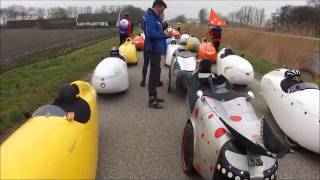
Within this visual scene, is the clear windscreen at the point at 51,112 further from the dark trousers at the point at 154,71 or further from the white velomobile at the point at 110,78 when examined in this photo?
the white velomobile at the point at 110,78

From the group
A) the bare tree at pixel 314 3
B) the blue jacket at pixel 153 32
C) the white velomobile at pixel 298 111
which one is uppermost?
the bare tree at pixel 314 3

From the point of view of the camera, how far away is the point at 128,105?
25.2 feet

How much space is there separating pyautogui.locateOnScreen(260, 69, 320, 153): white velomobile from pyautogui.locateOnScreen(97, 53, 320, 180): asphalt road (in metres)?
0.27

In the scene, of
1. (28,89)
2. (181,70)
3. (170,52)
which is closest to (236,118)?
(181,70)

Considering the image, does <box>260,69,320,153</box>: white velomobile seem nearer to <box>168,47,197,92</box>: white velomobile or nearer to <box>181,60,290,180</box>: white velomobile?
<box>181,60,290,180</box>: white velomobile

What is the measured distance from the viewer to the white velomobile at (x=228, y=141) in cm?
364

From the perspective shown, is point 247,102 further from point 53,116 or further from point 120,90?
point 120,90

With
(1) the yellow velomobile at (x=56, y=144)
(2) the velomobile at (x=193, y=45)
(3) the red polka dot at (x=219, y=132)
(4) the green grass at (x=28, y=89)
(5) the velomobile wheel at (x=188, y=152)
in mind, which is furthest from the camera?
(2) the velomobile at (x=193, y=45)

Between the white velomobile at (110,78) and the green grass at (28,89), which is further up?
the white velomobile at (110,78)

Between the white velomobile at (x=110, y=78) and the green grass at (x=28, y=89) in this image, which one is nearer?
the green grass at (x=28, y=89)

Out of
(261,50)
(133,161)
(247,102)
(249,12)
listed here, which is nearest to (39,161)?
(133,161)

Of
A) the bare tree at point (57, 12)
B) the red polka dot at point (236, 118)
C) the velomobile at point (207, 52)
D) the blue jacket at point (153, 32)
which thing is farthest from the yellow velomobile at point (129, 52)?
the bare tree at point (57, 12)

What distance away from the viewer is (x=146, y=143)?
5770 millimetres

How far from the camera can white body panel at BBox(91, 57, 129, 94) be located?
7.70 meters
